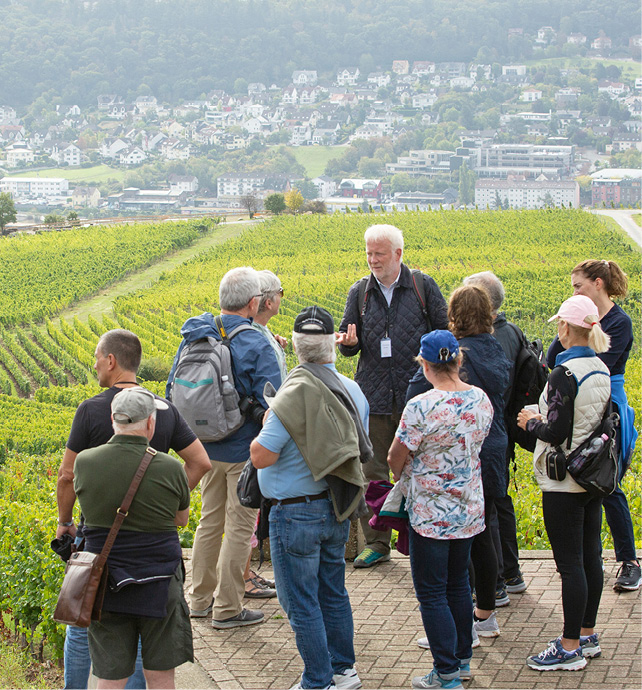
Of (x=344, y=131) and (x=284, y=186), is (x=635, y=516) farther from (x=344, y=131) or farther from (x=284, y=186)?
(x=344, y=131)

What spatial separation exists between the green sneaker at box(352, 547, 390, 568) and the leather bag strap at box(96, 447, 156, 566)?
2.49m

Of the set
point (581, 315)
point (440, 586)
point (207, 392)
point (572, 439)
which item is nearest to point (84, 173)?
point (207, 392)

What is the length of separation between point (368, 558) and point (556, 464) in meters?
1.86

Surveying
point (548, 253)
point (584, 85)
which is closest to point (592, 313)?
point (548, 253)

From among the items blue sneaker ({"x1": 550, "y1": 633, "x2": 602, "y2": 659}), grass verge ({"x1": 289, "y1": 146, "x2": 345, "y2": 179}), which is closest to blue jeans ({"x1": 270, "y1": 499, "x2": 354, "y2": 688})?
blue sneaker ({"x1": 550, "y1": 633, "x2": 602, "y2": 659})

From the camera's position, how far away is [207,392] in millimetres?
4695

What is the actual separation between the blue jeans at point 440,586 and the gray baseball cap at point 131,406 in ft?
4.66

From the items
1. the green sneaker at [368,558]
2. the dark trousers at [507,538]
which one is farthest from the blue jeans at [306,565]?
the green sneaker at [368,558]

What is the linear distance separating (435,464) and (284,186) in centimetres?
14568

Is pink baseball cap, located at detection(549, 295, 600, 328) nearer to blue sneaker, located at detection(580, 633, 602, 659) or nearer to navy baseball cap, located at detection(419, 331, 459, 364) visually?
navy baseball cap, located at detection(419, 331, 459, 364)

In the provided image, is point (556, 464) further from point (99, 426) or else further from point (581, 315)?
point (99, 426)

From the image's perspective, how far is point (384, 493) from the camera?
179 inches

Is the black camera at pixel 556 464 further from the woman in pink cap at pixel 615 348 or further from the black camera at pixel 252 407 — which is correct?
the black camera at pixel 252 407

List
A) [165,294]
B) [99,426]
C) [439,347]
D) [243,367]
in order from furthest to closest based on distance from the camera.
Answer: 1. [165,294]
2. [243,367]
3. [439,347]
4. [99,426]
